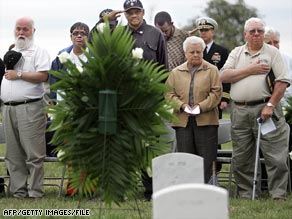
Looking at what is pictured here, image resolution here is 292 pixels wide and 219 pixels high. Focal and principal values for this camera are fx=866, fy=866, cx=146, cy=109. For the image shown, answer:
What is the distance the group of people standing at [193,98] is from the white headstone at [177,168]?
2680 millimetres

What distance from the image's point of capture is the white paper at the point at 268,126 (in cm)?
1117

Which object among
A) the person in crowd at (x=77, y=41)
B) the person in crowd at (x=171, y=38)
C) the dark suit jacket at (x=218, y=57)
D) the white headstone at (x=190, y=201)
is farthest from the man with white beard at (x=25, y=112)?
the white headstone at (x=190, y=201)

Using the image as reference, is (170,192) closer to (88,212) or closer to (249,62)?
(88,212)

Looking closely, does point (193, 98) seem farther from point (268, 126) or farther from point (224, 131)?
point (224, 131)

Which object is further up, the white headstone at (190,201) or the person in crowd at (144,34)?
the person in crowd at (144,34)

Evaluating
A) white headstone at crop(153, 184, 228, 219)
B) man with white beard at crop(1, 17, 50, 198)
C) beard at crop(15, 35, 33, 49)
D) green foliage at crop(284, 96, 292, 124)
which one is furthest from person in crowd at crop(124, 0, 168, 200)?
white headstone at crop(153, 184, 228, 219)

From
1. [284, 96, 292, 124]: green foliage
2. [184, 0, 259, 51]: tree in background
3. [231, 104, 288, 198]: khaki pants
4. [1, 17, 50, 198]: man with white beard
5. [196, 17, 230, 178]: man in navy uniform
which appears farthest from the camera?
[184, 0, 259, 51]: tree in background

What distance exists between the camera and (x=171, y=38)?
12578 mm

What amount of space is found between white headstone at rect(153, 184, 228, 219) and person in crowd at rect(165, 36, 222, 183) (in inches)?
206

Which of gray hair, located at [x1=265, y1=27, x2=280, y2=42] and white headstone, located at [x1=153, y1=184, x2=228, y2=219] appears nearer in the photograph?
white headstone, located at [x1=153, y1=184, x2=228, y2=219]

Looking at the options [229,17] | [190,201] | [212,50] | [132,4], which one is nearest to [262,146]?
[212,50]

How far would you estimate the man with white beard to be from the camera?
38.4 feet

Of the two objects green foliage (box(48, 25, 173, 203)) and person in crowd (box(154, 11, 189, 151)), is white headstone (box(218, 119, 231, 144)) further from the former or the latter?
green foliage (box(48, 25, 173, 203))

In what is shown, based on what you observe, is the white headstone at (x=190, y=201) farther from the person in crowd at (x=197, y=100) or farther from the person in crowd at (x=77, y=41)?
the person in crowd at (x=77, y=41)
